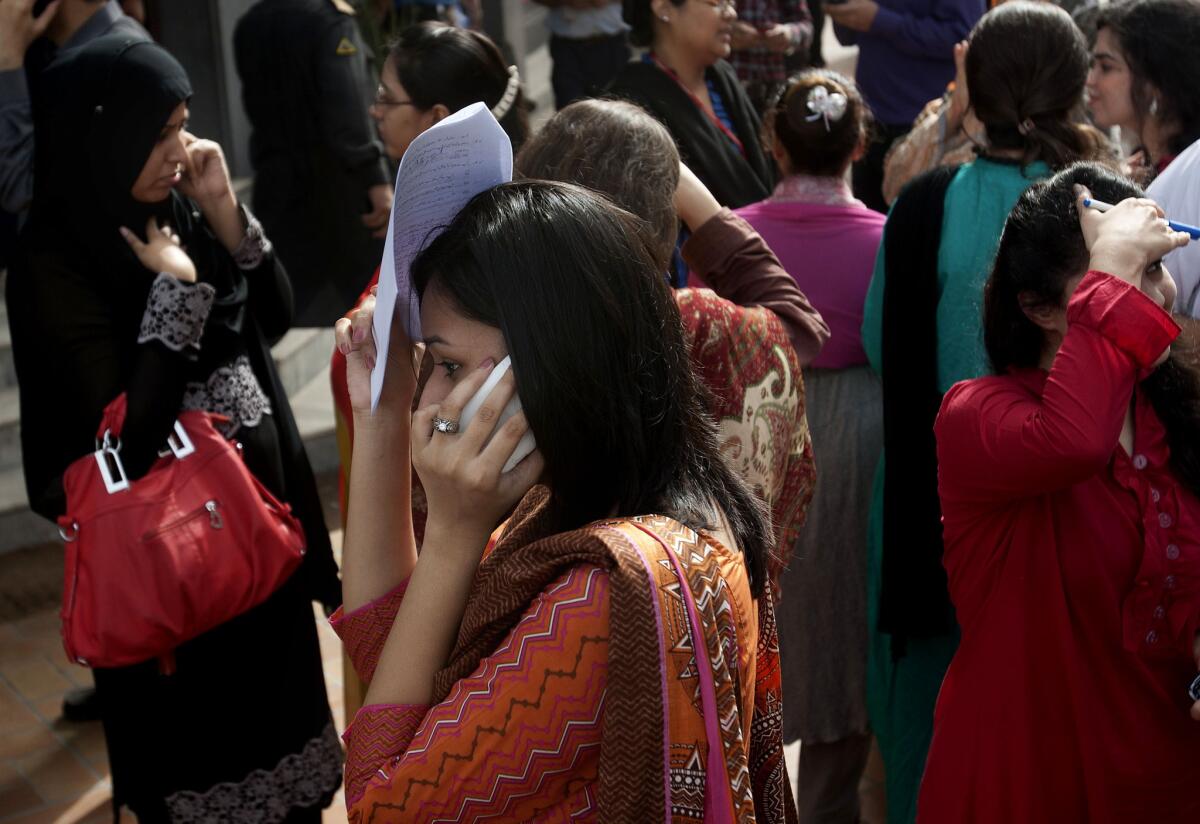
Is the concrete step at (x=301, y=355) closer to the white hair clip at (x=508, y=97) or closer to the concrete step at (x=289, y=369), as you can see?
the concrete step at (x=289, y=369)

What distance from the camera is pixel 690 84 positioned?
421cm

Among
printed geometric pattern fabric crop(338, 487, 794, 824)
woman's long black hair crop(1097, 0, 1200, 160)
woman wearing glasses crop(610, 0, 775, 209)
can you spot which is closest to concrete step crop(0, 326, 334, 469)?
woman wearing glasses crop(610, 0, 775, 209)

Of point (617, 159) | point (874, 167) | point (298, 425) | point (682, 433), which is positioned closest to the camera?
point (682, 433)

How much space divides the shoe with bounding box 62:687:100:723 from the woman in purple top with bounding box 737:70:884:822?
2.25m

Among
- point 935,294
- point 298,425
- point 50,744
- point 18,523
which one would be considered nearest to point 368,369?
point 935,294

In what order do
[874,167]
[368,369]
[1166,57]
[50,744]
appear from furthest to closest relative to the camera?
[874,167] < [50,744] < [1166,57] < [368,369]

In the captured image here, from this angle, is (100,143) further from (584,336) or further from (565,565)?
(565,565)

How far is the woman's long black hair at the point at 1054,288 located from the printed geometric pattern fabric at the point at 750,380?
39 centimetres

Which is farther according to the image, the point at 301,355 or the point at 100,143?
the point at 301,355

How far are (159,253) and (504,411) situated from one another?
168 cm

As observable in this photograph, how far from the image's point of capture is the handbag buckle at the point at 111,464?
2.80m

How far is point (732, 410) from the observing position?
245cm

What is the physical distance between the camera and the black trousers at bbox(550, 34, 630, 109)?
7.16 meters

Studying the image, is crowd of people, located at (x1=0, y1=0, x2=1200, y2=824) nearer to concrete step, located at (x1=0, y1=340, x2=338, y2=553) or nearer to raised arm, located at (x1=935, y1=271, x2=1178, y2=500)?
raised arm, located at (x1=935, y1=271, x2=1178, y2=500)
